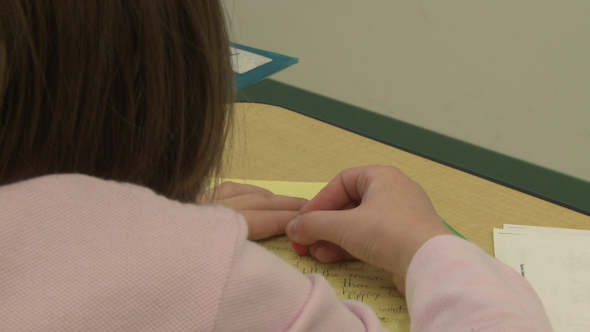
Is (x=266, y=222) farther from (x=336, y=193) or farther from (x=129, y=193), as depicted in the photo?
(x=129, y=193)

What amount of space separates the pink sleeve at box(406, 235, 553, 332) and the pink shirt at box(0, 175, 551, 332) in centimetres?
15

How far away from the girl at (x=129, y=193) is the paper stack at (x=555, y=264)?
0.28ft

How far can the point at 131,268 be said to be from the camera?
284mm

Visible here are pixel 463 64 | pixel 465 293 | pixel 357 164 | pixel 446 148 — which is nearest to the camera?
pixel 465 293

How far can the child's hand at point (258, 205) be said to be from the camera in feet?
1.92

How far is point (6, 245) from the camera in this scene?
28cm

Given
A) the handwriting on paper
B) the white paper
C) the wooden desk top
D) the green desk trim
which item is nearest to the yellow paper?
the handwriting on paper

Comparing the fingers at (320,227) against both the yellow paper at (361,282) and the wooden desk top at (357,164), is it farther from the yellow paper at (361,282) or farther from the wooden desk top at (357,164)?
the wooden desk top at (357,164)

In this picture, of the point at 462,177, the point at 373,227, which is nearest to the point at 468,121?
the point at 462,177

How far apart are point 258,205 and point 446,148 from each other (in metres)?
1.19

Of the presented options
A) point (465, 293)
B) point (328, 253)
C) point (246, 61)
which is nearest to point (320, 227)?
point (328, 253)

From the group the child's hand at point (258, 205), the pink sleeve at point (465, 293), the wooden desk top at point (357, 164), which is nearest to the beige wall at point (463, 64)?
the wooden desk top at point (357, 164)

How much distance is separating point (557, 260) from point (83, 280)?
1.60 feet

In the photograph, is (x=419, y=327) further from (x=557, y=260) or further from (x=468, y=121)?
(x=468, y=121)
